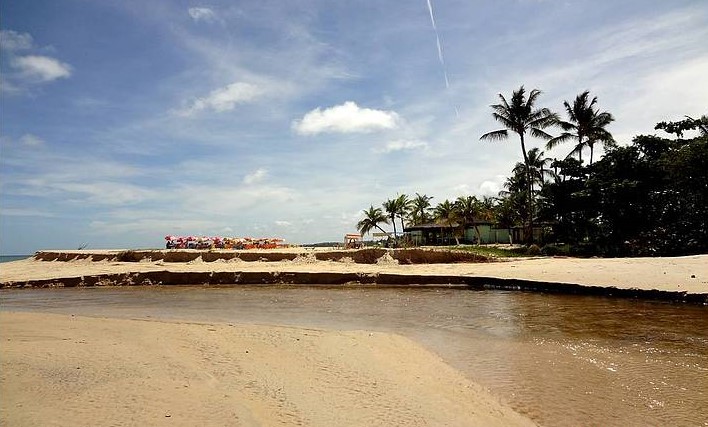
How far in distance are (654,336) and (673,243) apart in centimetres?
2084

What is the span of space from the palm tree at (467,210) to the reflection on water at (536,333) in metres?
36.5

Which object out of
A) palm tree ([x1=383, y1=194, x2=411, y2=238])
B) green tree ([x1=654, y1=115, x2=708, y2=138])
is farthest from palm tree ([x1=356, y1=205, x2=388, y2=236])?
green tree ([x1=654, y1=115, x2=708, y2=138])

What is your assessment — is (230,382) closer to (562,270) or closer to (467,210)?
(562,270)

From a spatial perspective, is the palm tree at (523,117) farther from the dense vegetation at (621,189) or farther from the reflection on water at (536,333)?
the reflection on water at (536,333)

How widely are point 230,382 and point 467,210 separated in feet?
170

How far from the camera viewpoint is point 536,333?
393 inches

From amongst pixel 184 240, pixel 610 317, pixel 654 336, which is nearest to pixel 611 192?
pixel 610 317

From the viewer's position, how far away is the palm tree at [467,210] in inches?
2149

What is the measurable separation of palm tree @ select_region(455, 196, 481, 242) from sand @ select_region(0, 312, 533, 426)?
156 ft

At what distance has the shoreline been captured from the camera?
1623cm

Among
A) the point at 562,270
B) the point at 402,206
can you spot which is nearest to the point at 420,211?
the point at 402,206

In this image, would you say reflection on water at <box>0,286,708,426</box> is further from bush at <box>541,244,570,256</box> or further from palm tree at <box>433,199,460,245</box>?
palm tree at <box>433,199,460,245</box>

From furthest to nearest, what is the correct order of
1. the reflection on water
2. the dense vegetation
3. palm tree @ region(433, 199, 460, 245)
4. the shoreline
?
palm tree @ region(433, 199, 460, 245) < the dense vegetation < the shoreline < the reflection on water

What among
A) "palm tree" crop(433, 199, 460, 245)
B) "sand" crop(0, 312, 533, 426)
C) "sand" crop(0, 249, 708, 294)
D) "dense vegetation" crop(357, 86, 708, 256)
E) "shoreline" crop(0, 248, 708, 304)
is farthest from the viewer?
"palm tree" crop(433, 199, 460, 245)
